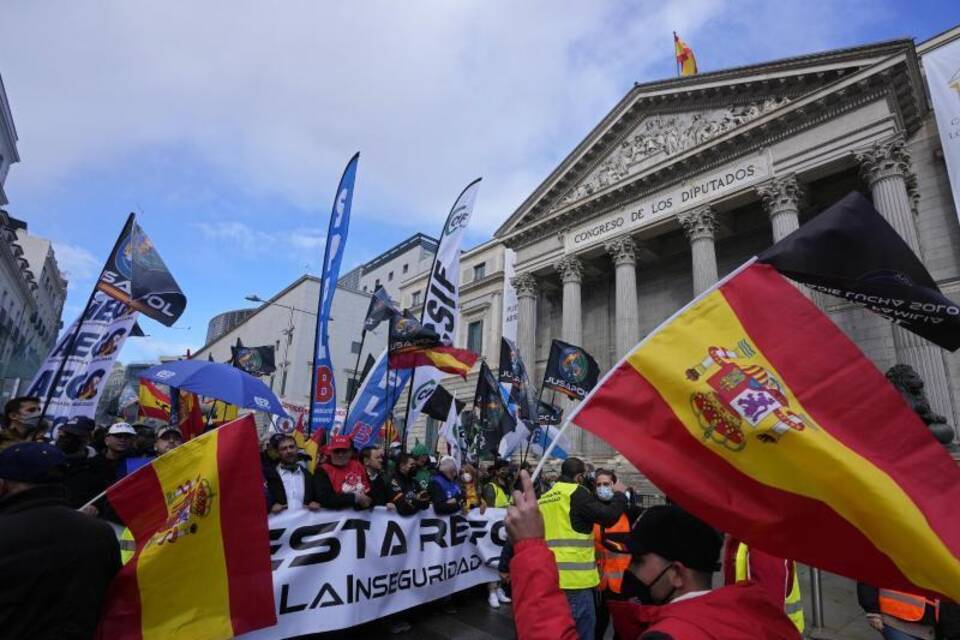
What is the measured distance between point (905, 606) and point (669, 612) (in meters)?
3.22

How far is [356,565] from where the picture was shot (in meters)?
4.99

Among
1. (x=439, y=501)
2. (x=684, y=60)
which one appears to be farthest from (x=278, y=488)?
(x=684, y=60)

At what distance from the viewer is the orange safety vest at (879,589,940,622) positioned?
3.33 metres

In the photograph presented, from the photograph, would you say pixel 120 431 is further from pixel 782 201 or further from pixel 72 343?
pixel 782 201

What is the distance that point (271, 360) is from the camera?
15.0 m

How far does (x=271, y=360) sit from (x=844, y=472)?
50.2 ft

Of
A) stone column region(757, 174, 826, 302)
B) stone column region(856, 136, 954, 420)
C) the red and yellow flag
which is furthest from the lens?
stone column region(757, 174, 826, 302)

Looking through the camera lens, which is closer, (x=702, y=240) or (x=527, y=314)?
(x=702, y=240)

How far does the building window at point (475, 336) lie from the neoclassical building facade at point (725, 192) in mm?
5762

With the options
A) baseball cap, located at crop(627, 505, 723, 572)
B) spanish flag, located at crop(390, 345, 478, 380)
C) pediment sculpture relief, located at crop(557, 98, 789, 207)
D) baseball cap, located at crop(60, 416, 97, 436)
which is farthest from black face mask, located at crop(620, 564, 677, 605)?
pediment sculpture relief, located at crop(557, 98, 789, 207)

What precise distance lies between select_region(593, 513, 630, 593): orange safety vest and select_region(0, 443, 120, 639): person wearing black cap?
152 inches

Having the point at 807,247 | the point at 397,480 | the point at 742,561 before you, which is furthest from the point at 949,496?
the point at 397,480

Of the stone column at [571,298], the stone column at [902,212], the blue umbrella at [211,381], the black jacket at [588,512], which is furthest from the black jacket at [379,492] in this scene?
the stone column at [571,298]

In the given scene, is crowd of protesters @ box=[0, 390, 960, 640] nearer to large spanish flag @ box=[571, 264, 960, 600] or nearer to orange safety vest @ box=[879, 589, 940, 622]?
orange safety vest @ box=[879, 589, 940, 622]
